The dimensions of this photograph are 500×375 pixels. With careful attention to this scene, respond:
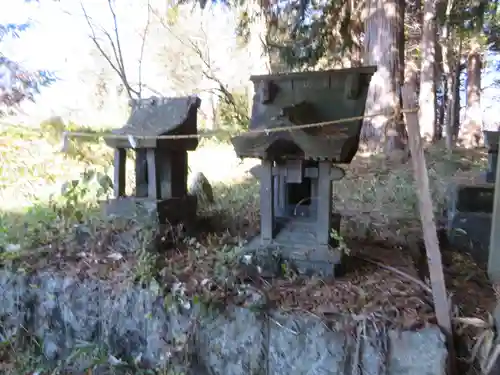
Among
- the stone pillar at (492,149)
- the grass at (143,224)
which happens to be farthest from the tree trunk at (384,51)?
the stone pillar at (492,149)

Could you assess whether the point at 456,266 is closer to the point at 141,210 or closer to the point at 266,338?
the point at 266,338

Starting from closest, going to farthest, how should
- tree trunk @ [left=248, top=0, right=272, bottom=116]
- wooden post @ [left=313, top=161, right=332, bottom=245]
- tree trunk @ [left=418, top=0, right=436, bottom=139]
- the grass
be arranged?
wooden post @ [left=313, top=161, right=332, bottom=245] < the grass < tree trunk @ [left=248, top=0, right=272, bottom=116] < tree trunk @ [left=418, top=0, right=436, bottom=139]

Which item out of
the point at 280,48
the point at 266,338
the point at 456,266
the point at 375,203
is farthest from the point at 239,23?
the point at 266,338

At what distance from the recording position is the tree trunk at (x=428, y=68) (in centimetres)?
845

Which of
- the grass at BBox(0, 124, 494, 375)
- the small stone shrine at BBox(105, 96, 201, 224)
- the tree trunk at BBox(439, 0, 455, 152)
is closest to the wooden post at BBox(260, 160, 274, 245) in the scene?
the grass at BBox(0, 124, 494, 375)

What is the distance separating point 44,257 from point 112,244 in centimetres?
56

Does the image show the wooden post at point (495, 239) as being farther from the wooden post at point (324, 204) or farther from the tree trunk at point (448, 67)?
the tree trunk at point (448, 67)

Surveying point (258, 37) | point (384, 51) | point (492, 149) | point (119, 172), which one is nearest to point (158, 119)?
point (119, 172)

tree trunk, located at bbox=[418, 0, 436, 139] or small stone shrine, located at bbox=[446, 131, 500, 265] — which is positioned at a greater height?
tree trunk, located at bbox=[418, 0, 436, 139]

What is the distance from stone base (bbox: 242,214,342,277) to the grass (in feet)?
0.82

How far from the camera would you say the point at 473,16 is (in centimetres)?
699

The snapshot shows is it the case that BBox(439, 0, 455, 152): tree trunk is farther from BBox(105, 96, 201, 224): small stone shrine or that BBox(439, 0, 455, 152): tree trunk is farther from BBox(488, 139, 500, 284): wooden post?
BBox(105, 96, 201, 224): small stone shrine

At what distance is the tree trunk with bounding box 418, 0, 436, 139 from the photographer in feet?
27.7

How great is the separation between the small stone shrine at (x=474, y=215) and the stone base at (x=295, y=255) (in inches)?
64.7
